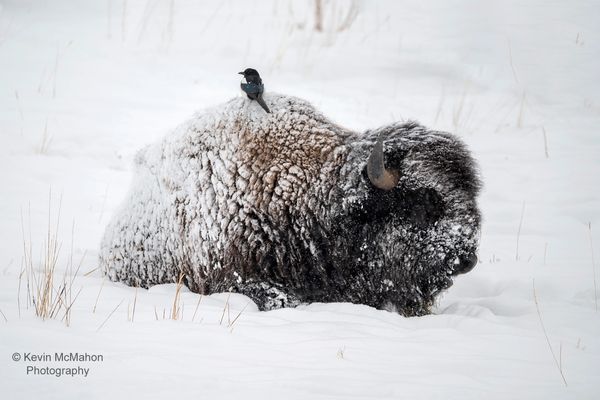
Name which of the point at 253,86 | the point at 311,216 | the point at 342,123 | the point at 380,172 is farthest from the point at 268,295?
the point at 342,123

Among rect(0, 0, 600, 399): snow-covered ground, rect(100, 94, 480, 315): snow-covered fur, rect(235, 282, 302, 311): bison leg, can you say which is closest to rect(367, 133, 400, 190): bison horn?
rect(100, 94, 480, 315): snow-covered fur

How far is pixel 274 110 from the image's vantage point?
4434 mm

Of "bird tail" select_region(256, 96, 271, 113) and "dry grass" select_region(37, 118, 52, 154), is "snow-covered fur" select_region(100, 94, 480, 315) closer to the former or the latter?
"bird tail" select_region(256, 96, 271, 113)

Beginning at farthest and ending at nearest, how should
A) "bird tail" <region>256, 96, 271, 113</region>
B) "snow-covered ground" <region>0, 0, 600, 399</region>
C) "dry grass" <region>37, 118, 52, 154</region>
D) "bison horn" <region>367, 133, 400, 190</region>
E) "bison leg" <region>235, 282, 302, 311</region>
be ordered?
1. "dry grass" <region>37, 118, 52, 154</region>
2. "bird tail" <region>256, 96, 271, 113</region>
3. "bison leg" <region>235, 282, 302, 311</region>
4. "bison horn" <region>367, 133, 400, 190</region>
5. "snow-covered ground" <region>0, 0, 600, 399</region>

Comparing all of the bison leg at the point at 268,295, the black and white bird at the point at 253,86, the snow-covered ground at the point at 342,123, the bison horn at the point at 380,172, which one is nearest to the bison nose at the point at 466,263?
the snow-covered ground at the point at 342,123

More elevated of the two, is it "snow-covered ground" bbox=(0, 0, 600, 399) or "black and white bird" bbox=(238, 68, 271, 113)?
"black and white bird" bbox=(238, 68, 271, 113)

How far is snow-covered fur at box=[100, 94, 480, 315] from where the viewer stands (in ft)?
13.4

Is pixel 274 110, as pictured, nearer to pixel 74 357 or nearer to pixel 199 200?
pixel 199 200

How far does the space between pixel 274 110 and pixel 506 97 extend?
6982 millimetres

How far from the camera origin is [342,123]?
924 cm

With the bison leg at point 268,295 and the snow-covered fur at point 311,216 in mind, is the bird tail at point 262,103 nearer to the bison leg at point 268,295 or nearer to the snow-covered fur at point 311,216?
the snow-covered fur at point 311,216

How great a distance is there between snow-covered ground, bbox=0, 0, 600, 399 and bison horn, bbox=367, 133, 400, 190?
76cm

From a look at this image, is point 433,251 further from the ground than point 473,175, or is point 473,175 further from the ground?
point 473,175

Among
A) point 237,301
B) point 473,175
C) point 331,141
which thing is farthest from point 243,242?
point 473,175
